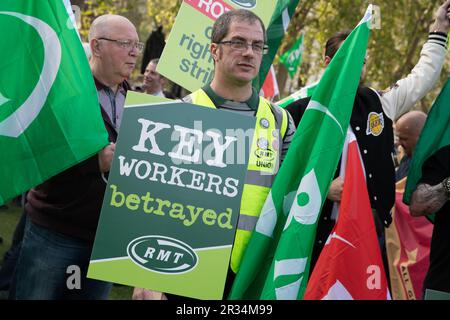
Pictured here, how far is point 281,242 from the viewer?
142 inches

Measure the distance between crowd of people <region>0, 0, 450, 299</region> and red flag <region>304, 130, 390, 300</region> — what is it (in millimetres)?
345

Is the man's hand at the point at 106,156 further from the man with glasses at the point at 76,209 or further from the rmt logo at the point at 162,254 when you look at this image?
the rmt logo at the point at 162,254

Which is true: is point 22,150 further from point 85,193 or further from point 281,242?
point 281,242

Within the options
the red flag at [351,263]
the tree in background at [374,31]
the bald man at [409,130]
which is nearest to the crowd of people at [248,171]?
the red flag at [351,263]

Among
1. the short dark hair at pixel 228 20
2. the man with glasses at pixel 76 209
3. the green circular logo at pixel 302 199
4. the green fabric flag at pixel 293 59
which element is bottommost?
the green fabric flag at pixel 293 59

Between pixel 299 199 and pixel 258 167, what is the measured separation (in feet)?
0.81

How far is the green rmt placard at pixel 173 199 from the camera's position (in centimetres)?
354

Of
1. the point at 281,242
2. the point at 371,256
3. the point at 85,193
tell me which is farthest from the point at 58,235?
the point at 371,256

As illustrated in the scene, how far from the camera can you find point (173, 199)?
11.7 ft

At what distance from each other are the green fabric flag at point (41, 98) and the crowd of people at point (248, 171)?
0.20 metres

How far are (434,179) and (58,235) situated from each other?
1.98m

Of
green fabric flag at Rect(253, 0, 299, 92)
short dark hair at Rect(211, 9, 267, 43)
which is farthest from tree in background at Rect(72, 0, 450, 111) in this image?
short dark hair at Rect(211, 9, 267, 43)

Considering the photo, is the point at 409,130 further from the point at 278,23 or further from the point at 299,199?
the point at 299,199

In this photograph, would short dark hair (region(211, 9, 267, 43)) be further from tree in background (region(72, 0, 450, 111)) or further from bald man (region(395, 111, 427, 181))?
tree in background (region(72, 0, 450, 111))
